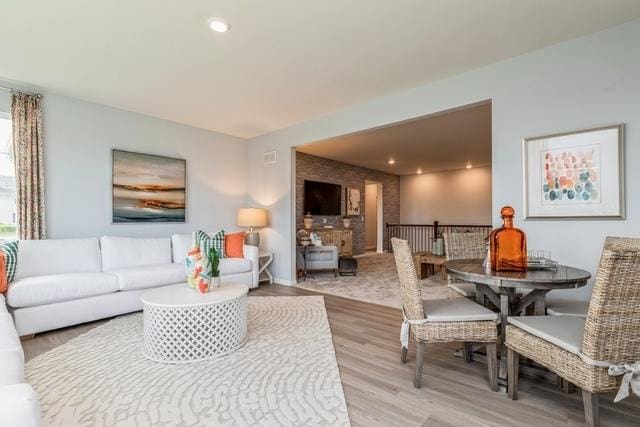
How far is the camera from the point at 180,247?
430 cm

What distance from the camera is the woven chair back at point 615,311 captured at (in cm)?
135

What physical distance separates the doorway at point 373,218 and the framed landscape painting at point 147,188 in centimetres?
579

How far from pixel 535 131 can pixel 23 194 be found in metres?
5.35

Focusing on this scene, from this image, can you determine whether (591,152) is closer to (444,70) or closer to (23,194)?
(444,70)

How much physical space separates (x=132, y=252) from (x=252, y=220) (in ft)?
5.85

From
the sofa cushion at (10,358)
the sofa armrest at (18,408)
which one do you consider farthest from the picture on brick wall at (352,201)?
the sofa armrest at (18,408)

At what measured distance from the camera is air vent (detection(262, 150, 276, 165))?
532 centimetres

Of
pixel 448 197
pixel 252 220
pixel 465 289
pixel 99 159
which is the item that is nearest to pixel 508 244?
pixel 465 289

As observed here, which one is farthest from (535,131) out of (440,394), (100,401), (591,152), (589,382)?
(100,401)

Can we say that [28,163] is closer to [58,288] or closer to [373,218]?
[58,288]

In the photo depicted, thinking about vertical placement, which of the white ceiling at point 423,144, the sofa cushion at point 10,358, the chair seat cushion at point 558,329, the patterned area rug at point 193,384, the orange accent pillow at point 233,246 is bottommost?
the patterned area rug at point 193,384

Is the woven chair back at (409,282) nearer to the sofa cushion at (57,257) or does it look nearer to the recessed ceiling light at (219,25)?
the recessed ceiling light at (219,25)

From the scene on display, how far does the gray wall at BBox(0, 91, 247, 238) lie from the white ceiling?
1.88m

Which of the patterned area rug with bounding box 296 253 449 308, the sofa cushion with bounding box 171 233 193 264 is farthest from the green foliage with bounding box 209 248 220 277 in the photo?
the patterned area rug with bounding box 296 253 449 308
